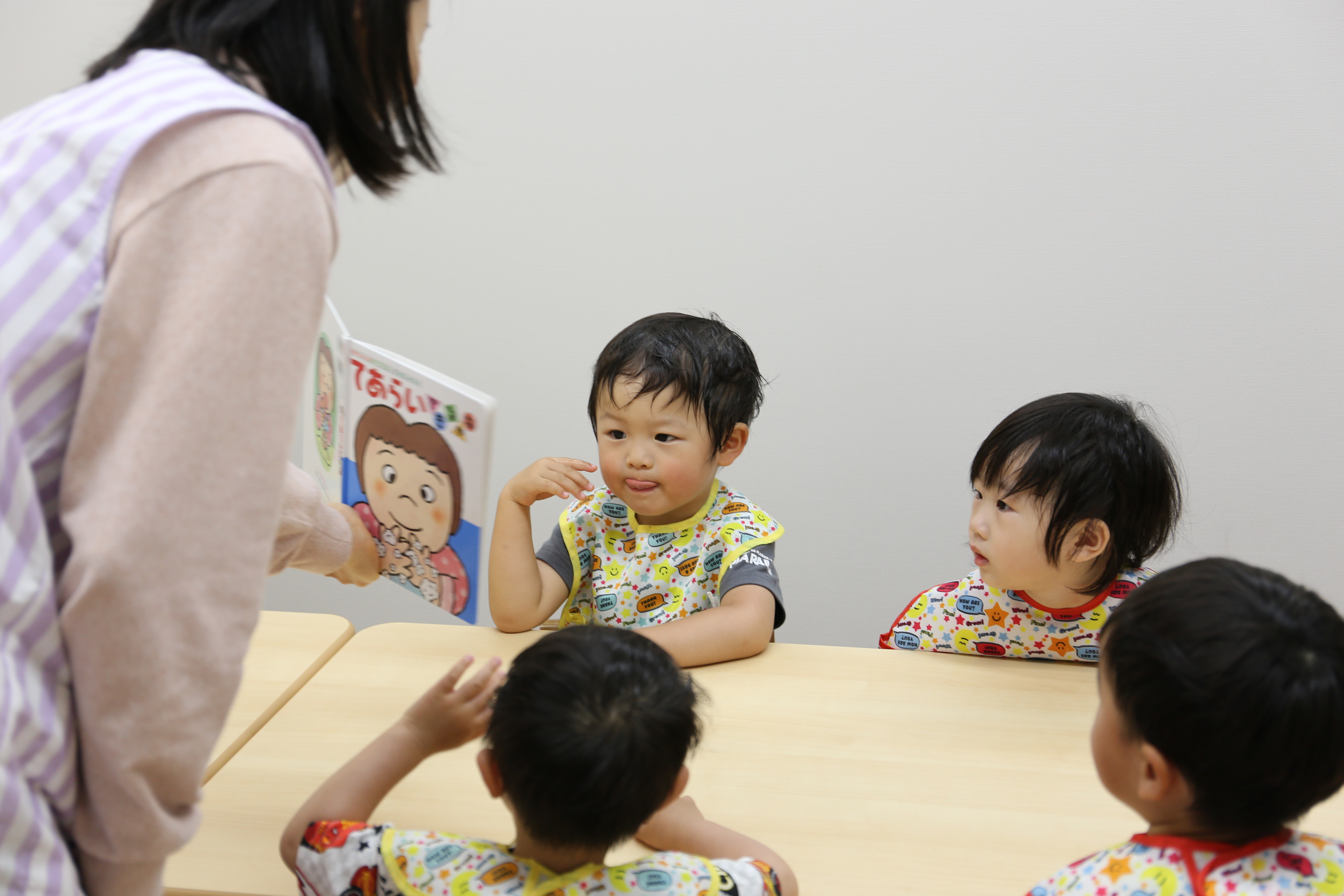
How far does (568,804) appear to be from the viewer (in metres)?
0.70

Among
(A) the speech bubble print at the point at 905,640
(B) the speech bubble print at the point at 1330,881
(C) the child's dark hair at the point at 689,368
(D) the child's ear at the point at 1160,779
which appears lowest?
(A) the speech bubble print at the point at 905,640

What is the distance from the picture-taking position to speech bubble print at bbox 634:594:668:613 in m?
1.40

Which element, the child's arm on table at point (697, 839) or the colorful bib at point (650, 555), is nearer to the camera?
the child's arm on table at point (697, 839)

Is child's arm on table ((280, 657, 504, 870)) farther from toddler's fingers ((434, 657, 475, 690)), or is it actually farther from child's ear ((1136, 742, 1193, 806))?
child's ear ((1136, 742, 1193, 806))

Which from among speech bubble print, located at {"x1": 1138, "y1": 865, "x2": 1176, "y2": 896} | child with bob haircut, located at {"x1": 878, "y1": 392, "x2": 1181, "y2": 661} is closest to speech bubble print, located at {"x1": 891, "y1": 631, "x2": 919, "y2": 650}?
child with bob haircut, located at {"x1": 878, "y1": 392, "x2": 1181, "y2": 661}

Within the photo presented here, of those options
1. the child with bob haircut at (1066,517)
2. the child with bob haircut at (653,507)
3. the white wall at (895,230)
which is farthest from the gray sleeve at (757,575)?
the white wall at (895,230)

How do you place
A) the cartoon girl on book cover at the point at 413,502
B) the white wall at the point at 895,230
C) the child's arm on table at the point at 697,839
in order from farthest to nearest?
the white wall at the point at 895,230 < the cartoon girl on book cover at the point at 413,502 < the child's arm on table at the point at 697,839

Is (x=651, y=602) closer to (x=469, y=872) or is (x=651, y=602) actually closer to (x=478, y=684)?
(x=478, y=684)

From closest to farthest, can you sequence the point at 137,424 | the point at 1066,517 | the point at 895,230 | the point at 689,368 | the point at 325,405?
1. the point at 137,424
2. the point at 325,405
3. the point at 1066,517
4. the point at 689,368
5. the point at 895,230

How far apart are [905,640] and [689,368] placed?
1.64 feet

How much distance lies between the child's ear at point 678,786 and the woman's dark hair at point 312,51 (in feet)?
1.61

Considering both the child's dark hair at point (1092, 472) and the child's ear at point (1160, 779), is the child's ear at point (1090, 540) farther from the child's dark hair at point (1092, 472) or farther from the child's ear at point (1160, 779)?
the child's ear at point (1160, 779)

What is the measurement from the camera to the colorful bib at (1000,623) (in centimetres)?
130

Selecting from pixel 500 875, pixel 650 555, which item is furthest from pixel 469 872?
pixel 650 555
